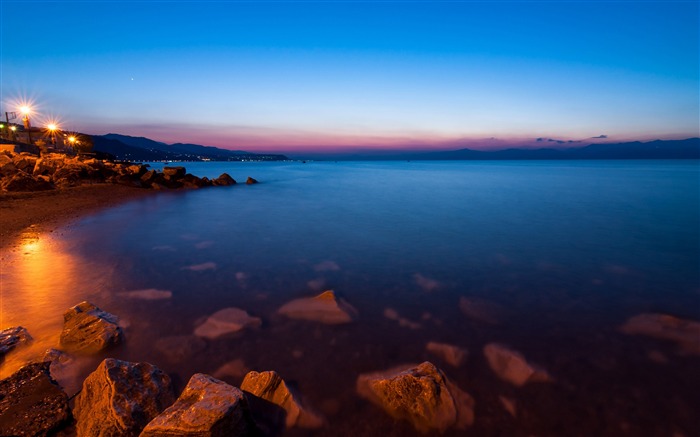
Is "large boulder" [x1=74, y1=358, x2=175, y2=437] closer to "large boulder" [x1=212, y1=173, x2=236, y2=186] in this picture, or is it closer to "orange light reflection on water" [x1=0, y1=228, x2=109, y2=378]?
"orange light reflection on water" [x1=0, y1=228, x2=109, y2=378]

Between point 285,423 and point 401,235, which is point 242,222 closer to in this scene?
point 401,235

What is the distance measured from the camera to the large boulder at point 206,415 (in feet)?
9.34

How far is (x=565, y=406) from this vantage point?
402 centimetres

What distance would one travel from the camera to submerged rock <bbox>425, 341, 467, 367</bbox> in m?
4.88

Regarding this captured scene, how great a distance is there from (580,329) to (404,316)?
322 cm

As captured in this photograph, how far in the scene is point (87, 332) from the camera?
16.0ft

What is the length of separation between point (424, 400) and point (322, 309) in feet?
9.61

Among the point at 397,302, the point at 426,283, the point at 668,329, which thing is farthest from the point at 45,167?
the point at 668,329

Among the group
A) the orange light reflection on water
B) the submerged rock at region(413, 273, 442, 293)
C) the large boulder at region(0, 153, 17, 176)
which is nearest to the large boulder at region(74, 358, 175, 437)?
the orange light reflection on water

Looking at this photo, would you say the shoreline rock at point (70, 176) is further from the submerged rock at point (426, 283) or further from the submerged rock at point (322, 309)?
the submerged rock at point (426, 283)

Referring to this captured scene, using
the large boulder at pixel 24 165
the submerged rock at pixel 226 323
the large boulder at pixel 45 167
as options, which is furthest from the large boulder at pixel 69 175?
the submerged rock at pixel 226 323

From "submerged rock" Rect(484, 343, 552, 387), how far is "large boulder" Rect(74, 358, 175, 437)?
449cm

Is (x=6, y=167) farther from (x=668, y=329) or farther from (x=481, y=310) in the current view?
(x=668, y=329)

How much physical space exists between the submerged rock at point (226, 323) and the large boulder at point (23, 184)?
21.2 metres
